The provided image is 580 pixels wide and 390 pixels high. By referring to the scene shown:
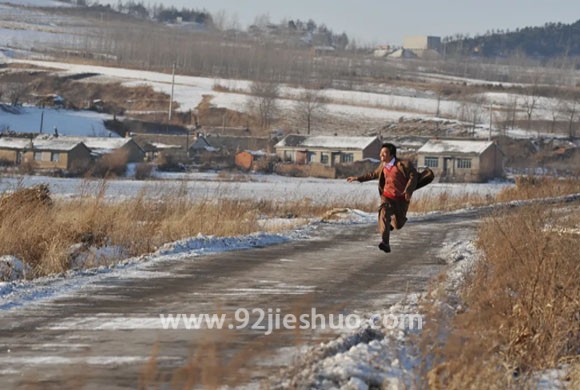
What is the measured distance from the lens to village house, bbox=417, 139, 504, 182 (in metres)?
79.2

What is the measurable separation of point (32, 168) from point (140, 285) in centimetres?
5466

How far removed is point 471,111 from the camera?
405 ft

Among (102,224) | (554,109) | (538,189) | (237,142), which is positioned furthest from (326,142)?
(102,224)

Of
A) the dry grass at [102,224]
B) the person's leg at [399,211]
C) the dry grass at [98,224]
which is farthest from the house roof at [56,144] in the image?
the person's leg at [399,211]

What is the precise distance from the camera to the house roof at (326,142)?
87312 millimetres

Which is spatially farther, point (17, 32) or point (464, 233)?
point (17, 32)

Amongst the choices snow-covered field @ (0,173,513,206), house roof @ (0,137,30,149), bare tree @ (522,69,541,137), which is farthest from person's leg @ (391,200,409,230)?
bare tree @ (522,69,541,137)

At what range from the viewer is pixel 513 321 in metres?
8.60

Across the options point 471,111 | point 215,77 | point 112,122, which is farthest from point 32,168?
point 215,77

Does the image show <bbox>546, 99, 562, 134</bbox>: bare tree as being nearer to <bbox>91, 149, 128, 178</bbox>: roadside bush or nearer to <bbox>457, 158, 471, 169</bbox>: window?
<bbox>457, 158, 471, 169</bbox>: window

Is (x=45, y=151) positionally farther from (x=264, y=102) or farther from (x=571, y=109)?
(x=571, y=109)

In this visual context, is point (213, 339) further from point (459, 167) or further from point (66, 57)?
point (66, 57)

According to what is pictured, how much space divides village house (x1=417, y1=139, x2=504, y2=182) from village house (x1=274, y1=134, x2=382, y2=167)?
4099 mm

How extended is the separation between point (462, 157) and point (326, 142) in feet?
38.1
